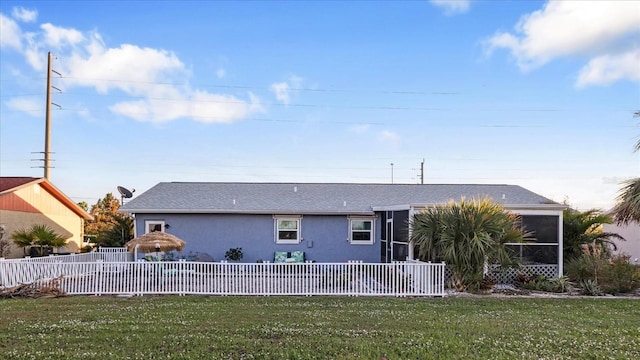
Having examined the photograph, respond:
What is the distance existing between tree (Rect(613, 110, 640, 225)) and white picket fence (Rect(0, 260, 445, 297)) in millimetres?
5090

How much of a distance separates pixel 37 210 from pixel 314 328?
21.0 metres

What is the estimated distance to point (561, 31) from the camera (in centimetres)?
1513

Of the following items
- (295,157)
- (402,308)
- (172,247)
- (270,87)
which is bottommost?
(402,308)

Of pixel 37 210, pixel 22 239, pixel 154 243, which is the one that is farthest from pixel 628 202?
pixel 37 210

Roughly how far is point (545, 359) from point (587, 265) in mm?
9126

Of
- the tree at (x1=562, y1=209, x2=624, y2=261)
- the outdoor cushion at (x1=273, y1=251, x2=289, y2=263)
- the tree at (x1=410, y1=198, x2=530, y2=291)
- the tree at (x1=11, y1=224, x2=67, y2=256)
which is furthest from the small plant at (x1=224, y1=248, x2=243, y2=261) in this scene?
the tree at (x1=562, y1=209, x2=624, y2=261)

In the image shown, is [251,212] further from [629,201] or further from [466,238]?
[629,201]

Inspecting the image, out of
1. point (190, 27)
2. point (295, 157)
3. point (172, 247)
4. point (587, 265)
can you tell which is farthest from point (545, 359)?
point (295, 157)

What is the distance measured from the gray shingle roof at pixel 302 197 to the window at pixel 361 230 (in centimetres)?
53

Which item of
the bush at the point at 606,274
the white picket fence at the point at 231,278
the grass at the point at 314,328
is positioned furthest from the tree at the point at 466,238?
the bush at the point at 606,274

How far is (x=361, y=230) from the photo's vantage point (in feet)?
66.3

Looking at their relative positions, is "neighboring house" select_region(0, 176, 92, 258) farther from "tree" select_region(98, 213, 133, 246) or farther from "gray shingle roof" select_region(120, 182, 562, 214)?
"gray shingle roof" select_region(120, 182, 562, 214)

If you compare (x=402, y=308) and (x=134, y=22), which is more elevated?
(x=134, y=22)

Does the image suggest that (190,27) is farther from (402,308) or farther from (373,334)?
(373,334)
